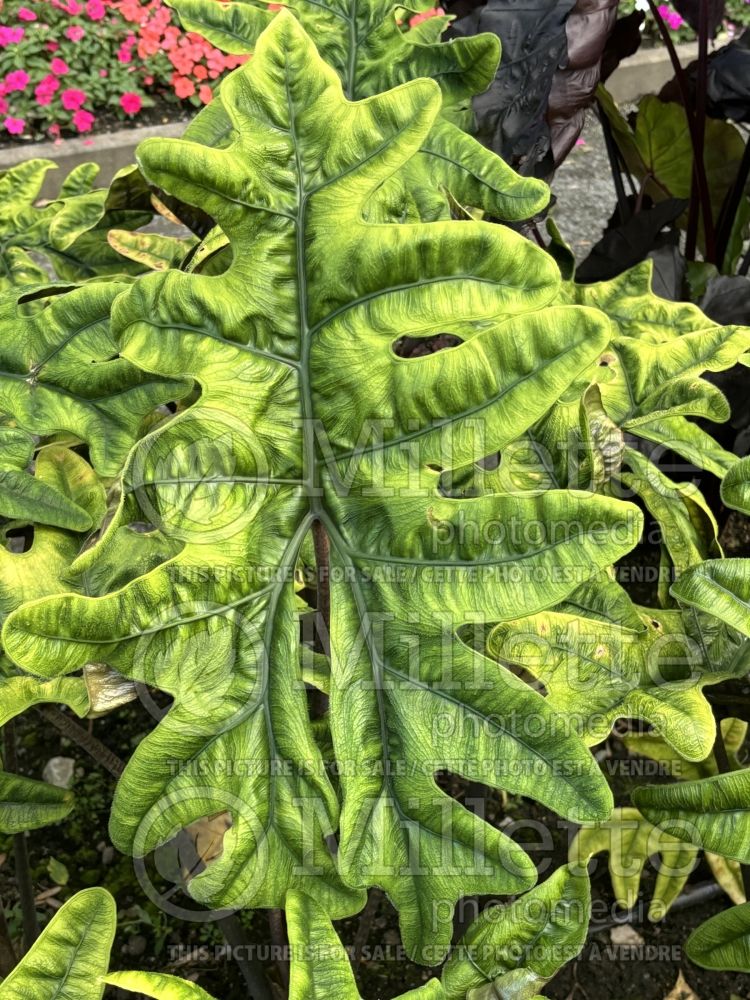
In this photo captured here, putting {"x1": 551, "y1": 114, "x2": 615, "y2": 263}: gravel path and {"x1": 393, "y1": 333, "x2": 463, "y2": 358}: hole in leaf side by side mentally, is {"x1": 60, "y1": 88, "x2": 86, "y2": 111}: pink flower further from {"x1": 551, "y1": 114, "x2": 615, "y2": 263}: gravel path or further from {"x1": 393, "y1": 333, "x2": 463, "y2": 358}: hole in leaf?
{"x1": 393, "y1": 333, "x2": 463, "y2": 358}: hole in leaf

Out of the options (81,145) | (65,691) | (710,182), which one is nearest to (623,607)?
(65,691)

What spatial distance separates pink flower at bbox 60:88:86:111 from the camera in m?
3.49

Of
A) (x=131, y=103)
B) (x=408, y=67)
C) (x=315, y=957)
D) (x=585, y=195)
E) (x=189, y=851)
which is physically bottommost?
(x=189, y=851)

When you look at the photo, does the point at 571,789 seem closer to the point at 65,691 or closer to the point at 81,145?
the point at 65,691

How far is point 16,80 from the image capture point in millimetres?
3518

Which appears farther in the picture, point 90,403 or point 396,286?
point 90,403

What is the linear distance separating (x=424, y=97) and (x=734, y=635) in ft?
1.91

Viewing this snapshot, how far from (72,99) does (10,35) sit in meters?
0.42

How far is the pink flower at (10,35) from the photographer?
11.8ft

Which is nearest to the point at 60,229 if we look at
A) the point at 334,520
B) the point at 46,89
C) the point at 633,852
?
the point at 334,520

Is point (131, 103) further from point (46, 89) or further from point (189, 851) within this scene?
point (189, 851)

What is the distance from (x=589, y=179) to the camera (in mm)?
3531

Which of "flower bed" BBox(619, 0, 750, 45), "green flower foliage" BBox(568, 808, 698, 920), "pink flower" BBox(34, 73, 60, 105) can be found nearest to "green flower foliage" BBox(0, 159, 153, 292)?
"green flower foliage" BBox(568, 808, 698, 920)

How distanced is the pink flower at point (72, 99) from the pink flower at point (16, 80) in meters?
0.16
